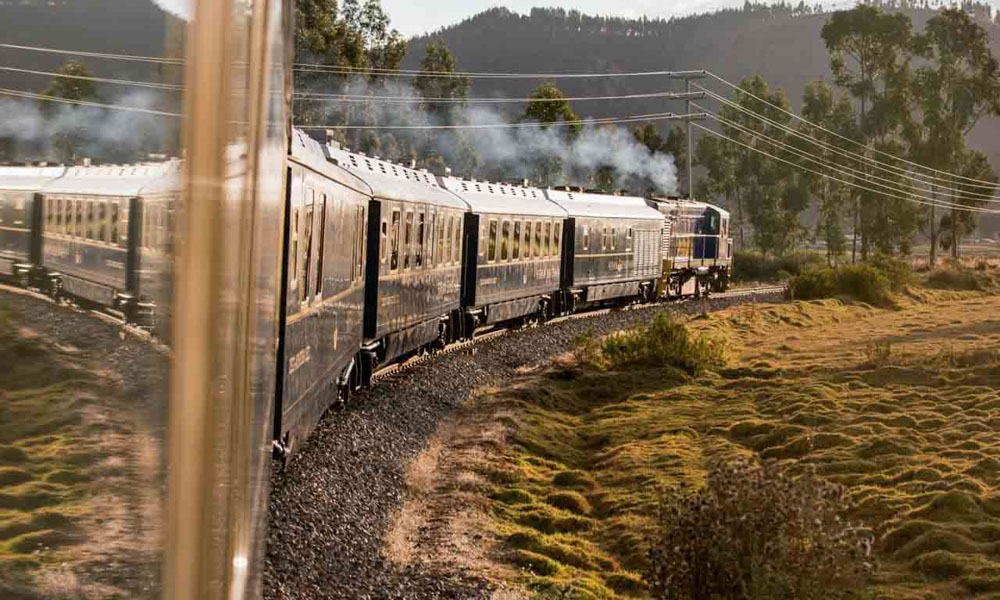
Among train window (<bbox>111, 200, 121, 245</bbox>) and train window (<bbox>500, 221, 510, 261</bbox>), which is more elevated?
train window (<bbox>111, 200, 121, 245</bbox>)

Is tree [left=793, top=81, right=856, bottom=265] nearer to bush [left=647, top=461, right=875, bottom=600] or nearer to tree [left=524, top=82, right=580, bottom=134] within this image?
tree [left=524, top=82, right=580, bottom=134]

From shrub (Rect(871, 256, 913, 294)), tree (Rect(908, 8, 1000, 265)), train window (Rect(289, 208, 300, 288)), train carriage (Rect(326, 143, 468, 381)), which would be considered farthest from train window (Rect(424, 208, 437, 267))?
tree (Rect(908, 8, 1000, 265))

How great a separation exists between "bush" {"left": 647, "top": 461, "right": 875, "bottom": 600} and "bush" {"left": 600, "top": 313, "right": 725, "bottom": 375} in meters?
11.7

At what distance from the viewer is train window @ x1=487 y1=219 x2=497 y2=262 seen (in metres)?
19.3

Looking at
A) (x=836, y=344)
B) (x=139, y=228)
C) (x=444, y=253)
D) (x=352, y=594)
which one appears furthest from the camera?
(x=836, y=344)

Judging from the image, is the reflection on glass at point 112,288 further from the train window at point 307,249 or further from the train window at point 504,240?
the train window at point 504,240

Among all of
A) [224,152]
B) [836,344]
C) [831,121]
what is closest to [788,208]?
[831,121]

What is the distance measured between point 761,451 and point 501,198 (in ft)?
28.3

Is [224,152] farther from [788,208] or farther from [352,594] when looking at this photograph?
[788,208]

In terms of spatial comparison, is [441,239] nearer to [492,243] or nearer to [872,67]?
[492,243]

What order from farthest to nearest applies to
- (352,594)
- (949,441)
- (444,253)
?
(444,253) < (949,441) < (352,594)

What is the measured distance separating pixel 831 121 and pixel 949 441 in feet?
180

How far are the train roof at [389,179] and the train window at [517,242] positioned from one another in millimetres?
3027

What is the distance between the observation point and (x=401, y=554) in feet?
27.8
